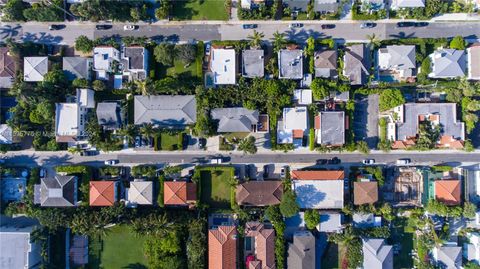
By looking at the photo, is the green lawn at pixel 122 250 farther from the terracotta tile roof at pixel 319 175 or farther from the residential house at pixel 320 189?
the terracotta tile roof at pixel 319 175

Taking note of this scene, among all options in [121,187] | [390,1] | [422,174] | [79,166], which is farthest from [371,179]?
[79,166]

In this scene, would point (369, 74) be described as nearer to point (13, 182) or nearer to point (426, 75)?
point (426, 75)

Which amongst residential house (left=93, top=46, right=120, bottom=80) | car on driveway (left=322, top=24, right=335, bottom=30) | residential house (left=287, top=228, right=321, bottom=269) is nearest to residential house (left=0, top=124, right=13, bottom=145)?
residential house (left=93, top=46, right=120, bottom=80)

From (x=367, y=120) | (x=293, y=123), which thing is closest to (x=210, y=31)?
(x=293, y=123)

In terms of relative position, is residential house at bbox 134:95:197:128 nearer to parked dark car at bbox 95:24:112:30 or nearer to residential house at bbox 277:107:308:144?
parked dark car at bbox 95:24:112:30

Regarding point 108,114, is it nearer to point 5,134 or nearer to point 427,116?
point 5,134
